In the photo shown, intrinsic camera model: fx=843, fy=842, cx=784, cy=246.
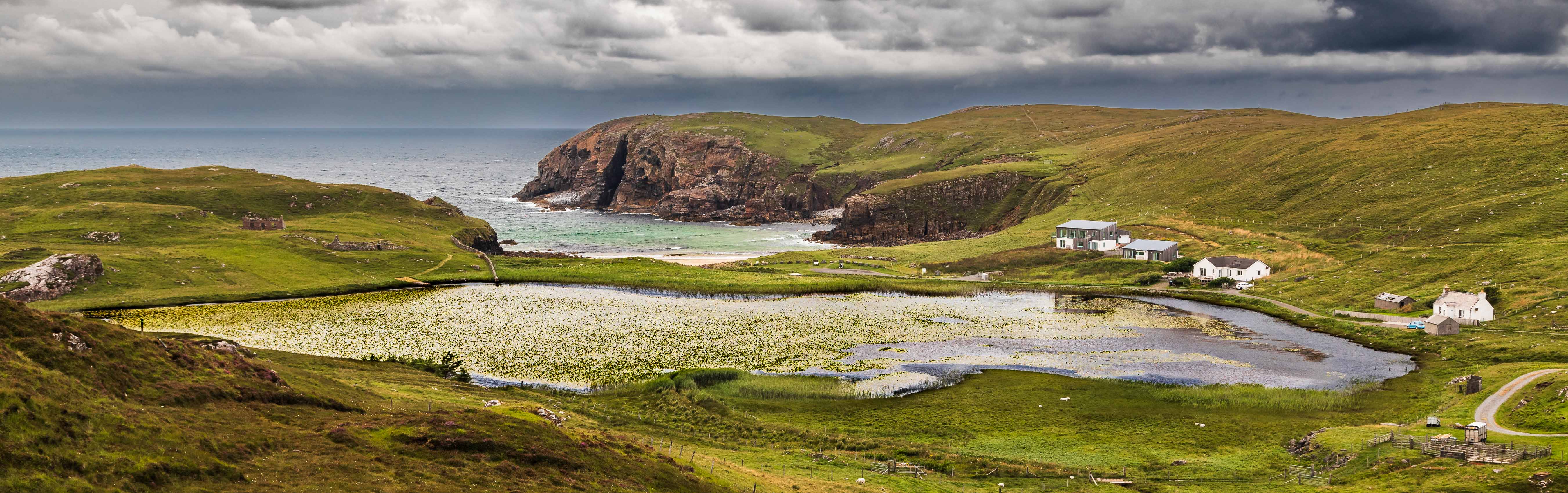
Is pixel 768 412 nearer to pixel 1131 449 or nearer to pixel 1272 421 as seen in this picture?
pixel 1131 449

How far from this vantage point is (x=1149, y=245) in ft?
419

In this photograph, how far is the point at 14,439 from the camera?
22.2m

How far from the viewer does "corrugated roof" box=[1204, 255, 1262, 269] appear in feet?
371

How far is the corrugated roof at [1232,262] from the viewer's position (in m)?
113

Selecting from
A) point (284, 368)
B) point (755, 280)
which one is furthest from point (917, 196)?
point (284, 368)

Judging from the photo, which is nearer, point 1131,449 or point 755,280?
point 1131,449

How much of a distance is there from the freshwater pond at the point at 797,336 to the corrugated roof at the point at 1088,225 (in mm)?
34217

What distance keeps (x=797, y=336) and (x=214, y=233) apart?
89.3 m

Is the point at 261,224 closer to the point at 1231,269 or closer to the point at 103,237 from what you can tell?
the point at 103,237

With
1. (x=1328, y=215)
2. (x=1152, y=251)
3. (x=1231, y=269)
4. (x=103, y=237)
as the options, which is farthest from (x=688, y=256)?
(x=1328, y=215)

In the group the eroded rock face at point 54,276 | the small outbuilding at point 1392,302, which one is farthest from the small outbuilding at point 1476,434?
the eroded rock face at point 54,276

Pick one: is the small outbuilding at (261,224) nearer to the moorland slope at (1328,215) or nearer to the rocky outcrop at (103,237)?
the rocky outcrop at (103,237)

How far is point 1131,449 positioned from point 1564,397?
23442mm

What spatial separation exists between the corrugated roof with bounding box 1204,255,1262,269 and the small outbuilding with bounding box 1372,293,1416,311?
22.6 metres
